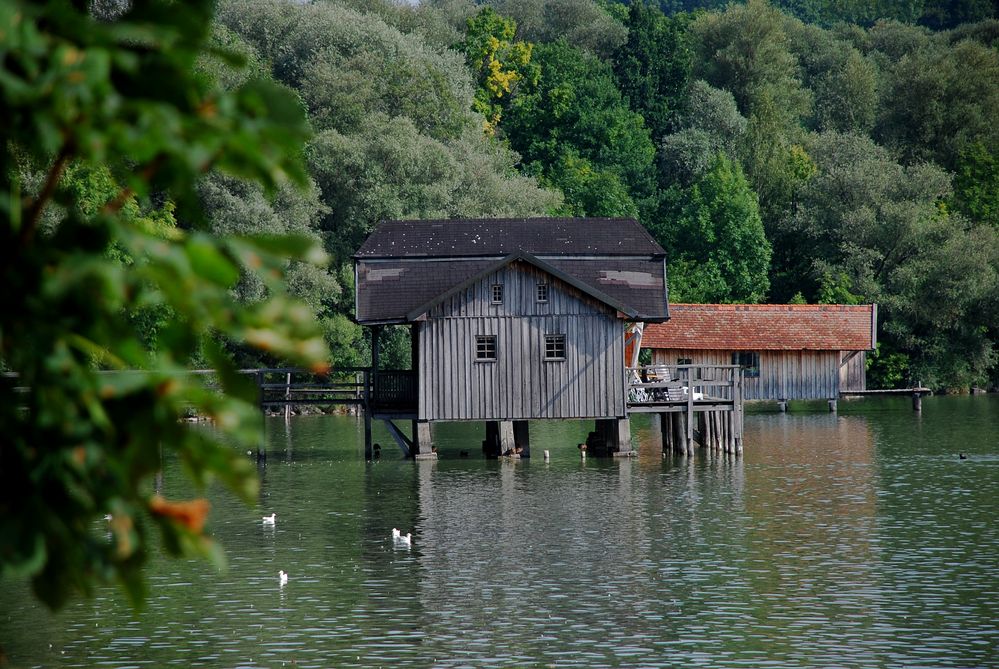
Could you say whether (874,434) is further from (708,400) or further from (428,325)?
(428,325)

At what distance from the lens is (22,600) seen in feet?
72.2

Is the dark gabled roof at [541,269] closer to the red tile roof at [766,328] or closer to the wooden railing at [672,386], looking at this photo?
the wooden railing at [672,386]

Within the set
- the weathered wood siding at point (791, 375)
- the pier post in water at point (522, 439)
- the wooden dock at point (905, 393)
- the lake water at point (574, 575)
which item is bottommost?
the lake water at point (574, 575)

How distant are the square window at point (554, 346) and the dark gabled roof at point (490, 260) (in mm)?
1782

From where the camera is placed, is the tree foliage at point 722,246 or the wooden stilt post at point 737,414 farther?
the tree foliage at point 722,246

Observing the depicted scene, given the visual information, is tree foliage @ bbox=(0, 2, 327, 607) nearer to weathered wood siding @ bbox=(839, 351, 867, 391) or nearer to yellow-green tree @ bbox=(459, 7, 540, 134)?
weathered wood siding @ bbox=(839, 351, 867, 391)

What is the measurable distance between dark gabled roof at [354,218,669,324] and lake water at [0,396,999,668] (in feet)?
15.1

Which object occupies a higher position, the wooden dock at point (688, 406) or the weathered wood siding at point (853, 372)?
the weathered wood siding at point (853, 372)

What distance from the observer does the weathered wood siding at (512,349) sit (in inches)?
1603

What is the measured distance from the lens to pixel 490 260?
43.0 m

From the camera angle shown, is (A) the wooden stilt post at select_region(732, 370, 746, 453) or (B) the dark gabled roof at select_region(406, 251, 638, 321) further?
(A) the wooden stilt post at select_region(732, 370, 746, 453)

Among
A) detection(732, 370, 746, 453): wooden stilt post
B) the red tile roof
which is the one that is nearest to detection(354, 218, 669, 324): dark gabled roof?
detection(732, 370, 746, 453): wooden stilt post

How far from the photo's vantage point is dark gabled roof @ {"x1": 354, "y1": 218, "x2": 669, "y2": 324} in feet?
139

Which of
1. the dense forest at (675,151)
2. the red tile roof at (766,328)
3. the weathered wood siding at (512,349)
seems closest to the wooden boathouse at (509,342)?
the weathered wood siding at (512,349)
